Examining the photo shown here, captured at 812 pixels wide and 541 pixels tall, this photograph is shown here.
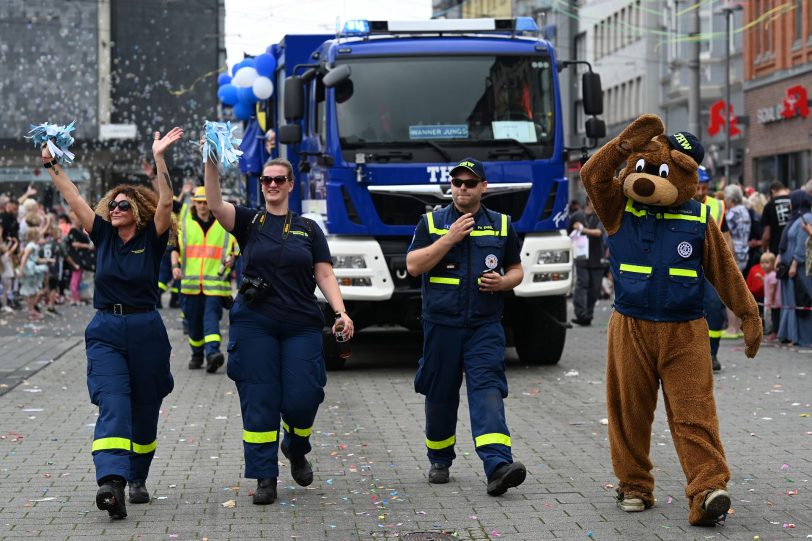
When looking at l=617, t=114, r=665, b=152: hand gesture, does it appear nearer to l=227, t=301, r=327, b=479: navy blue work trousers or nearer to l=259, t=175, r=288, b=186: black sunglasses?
l=259, t=175, r=288, b=186: black sunglasses

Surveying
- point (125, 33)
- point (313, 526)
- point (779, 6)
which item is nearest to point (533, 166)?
point (313, 526)

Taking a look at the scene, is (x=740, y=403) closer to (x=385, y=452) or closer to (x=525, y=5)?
(x=385, y=452)

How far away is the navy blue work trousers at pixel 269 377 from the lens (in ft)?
24.3

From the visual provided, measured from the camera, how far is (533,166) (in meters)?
13.6

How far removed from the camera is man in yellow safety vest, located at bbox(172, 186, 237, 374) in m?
14.1

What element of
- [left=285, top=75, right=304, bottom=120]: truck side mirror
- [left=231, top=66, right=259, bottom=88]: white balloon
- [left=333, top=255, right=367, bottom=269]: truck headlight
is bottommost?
[left=333, top=255, right=367, bottom=269]: truck headlight

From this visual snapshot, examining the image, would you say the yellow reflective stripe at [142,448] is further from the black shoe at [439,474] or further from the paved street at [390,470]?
the black shoe at [439,474]

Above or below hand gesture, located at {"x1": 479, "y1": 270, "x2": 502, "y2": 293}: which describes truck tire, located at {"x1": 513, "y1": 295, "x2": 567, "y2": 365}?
below

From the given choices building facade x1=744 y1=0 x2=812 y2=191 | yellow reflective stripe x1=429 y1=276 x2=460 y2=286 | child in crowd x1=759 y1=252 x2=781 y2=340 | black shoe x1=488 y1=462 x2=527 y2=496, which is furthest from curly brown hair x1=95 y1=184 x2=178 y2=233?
building facade x1=744 y1=0 x2=812 y2=191

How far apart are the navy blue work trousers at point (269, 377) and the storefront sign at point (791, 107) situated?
29.2 m

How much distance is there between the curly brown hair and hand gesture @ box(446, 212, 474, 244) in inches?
62.9

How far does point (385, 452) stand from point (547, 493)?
1715mm

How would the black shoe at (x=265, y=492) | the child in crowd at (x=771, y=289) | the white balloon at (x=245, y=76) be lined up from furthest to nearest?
the white balloon at (x=245, y=76) < the child in crowd at (x=771, y=289) < the black shoe at (x=265, y=492)

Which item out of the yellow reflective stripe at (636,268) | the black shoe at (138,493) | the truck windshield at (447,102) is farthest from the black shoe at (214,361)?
the yellow reflective stripe at (636,268)
